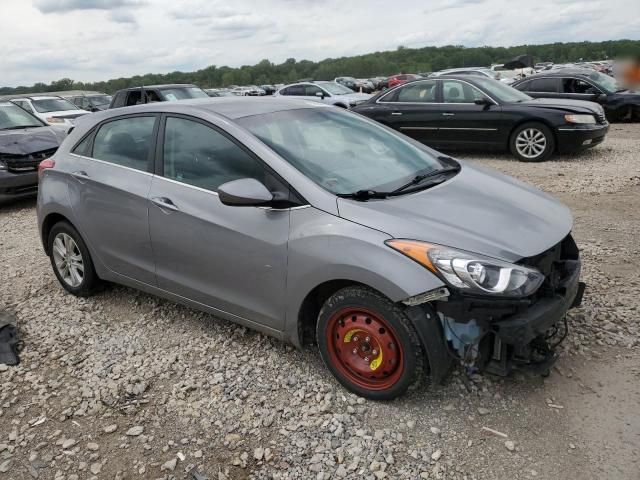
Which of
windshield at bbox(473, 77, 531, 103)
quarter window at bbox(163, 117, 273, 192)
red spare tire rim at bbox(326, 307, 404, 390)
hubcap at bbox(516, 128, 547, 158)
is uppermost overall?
windshield at bbox(473, 77, 531, 103)

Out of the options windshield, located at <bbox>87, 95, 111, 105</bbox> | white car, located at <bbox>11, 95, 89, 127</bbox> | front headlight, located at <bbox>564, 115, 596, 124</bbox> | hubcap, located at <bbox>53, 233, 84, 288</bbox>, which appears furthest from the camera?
windshield, located at <bbox>87, 95, 111, 105</bbox>

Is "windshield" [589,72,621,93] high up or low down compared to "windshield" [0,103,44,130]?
up

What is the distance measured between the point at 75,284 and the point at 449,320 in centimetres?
323

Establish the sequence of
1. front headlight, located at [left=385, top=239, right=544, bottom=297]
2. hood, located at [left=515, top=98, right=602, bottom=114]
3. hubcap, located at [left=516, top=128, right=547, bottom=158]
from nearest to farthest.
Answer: front headlight, located at [left=385, top=239, right=544, bottom=297]
hood, located at [left=515, top=98, right=602, bottom=114]
hubcap, located at [left=516, top=128, right=547, bottom=158]

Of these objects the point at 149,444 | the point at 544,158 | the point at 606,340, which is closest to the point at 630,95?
the point at 544,158

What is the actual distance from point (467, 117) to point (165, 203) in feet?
24.3

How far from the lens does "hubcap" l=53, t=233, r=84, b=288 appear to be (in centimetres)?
436

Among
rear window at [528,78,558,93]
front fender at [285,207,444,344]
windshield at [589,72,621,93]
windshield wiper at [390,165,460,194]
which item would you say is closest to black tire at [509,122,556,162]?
rear window at [528,78,558,93]

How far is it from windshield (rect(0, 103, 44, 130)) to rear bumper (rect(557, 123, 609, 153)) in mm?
8829

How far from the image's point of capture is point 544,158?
9.17 meters

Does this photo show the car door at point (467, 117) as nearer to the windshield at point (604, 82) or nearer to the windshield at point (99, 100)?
the windshield at point (604, 82)

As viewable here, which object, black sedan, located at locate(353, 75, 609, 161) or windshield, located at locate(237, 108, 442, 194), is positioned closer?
windshield, located at locate(237, 108, 442, 194)

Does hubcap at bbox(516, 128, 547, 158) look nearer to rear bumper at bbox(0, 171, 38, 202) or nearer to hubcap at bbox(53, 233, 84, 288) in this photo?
hubcap at bbox(53, 233, 84, 288)

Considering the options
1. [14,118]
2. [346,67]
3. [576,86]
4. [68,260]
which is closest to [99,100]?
[14,118]
